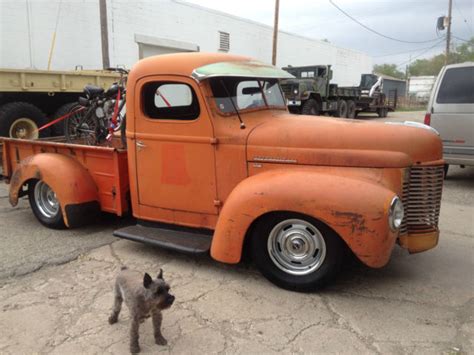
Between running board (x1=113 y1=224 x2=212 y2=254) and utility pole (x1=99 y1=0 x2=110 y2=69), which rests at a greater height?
utility pole (x1=99 y1=0 x2=110 y2=69)

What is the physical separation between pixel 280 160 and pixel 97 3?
12.1 m

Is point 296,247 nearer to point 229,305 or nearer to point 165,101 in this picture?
point 229,305

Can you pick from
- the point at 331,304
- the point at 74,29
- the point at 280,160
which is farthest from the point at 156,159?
the point at 74,29

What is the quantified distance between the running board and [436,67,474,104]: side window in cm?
530

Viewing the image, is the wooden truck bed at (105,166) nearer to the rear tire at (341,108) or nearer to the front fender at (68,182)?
the front fender at (68,182)

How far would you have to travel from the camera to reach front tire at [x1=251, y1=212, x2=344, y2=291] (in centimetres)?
346

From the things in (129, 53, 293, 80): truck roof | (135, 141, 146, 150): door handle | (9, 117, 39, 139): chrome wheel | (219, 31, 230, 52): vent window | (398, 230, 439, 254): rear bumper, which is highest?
(219, 31, 230, 52): vent window

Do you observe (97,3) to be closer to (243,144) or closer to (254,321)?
(243,144)

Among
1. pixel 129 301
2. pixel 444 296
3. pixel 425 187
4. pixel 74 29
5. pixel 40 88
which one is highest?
pixel 74 29

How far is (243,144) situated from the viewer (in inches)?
152

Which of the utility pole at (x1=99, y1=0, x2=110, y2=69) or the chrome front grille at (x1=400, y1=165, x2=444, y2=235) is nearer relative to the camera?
the chrome front grille at (x1=400, y1=165, x2=444, y2=235)

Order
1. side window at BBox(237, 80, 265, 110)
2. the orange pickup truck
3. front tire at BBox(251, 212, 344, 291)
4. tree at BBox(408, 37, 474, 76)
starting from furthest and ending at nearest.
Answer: tree at BBox(408, 37, 474, 76) < side window at BBox(237, 80, 265, 110) < front tire at BBox(251, 212, 344, 291) < the orange pickup truck

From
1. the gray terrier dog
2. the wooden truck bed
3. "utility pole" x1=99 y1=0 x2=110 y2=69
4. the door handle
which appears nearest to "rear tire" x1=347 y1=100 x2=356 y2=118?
"utility pole" x1=99 y1=0 x2=110 y2=69

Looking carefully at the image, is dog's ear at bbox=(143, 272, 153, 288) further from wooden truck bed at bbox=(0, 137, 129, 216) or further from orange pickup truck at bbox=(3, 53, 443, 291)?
wooden truck bed at bbox=(0, 137, 129, 216)
